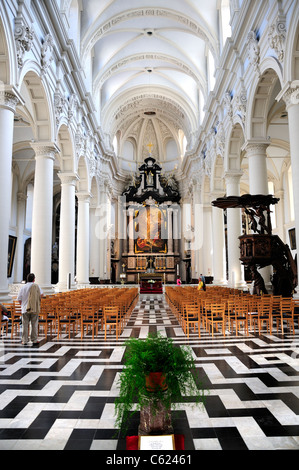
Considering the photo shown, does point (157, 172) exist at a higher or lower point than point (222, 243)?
higher

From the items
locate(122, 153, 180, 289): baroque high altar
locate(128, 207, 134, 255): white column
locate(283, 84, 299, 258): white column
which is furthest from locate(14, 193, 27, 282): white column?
locate(283, 84, 299, 258): white column

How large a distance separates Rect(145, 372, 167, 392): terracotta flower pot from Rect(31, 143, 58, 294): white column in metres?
10.3

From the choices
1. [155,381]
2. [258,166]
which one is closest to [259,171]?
[258,166]

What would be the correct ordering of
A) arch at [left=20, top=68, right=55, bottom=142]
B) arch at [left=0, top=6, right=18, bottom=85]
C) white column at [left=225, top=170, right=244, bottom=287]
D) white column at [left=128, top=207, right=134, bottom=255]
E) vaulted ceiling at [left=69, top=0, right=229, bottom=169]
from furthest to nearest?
white column at [left=128, top=207, right=134, bottom=255]
vaulted ceiling at [left=69, top=0, right=229, bottom=169]
white column at [left=225, top=170, right=244, bottom=287]
arch at [left=20, top=68, right=55, bottom=142]
arch at [left=0, top=6, right=18, bottom=85]

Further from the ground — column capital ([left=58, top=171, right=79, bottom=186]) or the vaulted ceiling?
the vaulted ceiling

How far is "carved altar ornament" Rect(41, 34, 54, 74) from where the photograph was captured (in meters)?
A: 11.9

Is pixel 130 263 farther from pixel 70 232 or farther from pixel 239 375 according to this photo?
pixel 239 375

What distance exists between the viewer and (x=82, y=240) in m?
21.3

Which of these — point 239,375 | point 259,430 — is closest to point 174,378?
point 259,430

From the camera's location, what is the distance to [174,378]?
8.63ft

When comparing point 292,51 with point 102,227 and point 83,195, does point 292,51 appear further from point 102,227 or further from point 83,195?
point 102,227

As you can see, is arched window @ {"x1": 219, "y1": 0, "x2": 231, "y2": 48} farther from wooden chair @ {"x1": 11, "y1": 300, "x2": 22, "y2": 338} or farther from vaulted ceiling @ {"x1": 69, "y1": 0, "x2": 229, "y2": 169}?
wooden chair @ {"x1": 11, "y1": 300, "x2": 22, "y2": 338}
